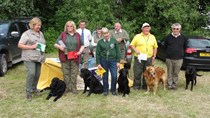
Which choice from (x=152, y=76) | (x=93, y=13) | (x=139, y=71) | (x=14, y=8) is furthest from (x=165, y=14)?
(x=152, y=76)

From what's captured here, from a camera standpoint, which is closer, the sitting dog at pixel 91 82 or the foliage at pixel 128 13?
the sitting dog at pixel 91 82

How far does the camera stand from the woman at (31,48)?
6.73 metres

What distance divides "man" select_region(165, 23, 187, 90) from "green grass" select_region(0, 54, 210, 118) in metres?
0.38

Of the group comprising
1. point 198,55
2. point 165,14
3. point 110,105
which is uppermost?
point 165,14

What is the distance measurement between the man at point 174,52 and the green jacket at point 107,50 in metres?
1.70

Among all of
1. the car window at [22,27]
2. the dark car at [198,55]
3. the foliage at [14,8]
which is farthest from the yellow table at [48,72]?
the foliage at [14,8]

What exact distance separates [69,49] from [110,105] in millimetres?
1630

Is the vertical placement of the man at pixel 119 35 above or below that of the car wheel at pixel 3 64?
above

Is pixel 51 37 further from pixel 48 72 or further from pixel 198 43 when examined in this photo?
pixel 48 72

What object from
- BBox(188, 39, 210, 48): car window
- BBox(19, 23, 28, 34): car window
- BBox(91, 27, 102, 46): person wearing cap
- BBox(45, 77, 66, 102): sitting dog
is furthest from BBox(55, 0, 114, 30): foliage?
BBox(45, 77, 66, 102): sitting dog

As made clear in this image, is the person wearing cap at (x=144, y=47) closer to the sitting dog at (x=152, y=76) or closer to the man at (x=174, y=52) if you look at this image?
the sitting dog at (x=152, y=76)

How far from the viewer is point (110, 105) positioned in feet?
21.9

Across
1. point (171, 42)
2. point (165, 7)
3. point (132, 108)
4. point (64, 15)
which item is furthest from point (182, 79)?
point (64, 15)

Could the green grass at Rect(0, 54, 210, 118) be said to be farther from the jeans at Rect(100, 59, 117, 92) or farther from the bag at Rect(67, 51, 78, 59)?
the bag at Rect(67, 51, 78, 59)
